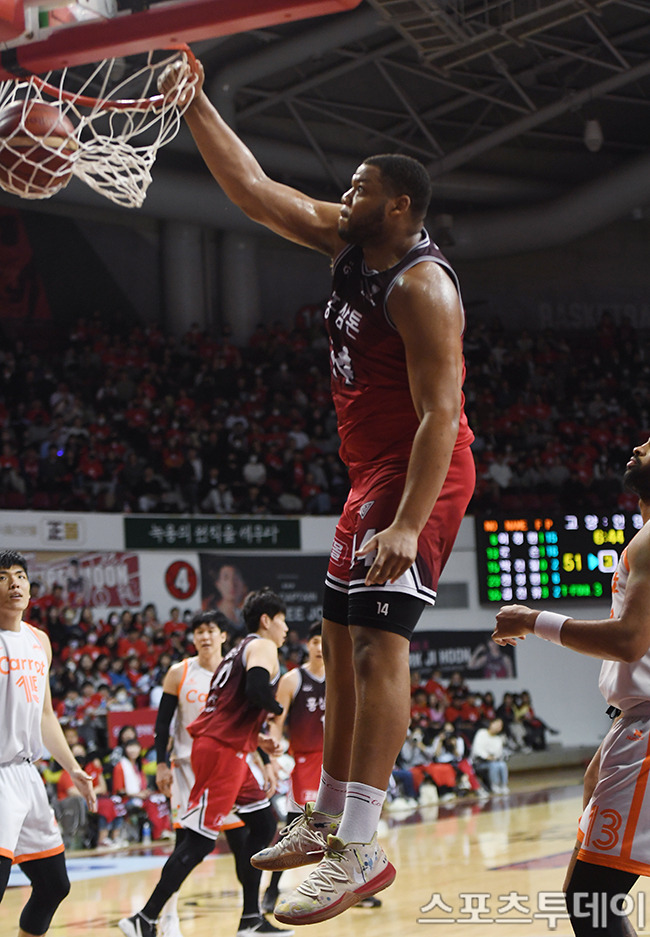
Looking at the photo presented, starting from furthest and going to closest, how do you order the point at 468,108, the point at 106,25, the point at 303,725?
the point at 468,108, the point at 303,725, the point at 106,25

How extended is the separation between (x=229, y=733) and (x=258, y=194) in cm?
441

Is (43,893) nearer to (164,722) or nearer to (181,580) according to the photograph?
(164,722)

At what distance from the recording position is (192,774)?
7680 millimetres

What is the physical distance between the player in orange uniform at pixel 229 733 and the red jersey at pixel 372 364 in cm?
395

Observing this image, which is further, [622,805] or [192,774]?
[192,774]

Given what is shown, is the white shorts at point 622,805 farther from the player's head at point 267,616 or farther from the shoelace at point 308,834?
the player's head at point 267,616

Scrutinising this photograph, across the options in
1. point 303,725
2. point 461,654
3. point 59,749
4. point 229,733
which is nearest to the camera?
point 59,749

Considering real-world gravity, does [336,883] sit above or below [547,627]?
below

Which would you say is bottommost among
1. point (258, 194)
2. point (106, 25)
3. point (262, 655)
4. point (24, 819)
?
point (24, 819)

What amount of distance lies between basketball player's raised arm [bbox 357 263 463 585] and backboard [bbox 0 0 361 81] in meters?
1.12

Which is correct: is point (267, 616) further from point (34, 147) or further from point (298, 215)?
point (298, 215)

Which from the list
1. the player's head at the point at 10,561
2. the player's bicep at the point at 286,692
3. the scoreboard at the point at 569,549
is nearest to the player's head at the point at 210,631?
the player's bicep at the point at 286,692

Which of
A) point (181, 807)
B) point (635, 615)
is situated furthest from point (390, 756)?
point (181, 807)

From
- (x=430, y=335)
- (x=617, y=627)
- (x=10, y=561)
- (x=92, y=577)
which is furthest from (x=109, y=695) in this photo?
(x=430, y=335)
